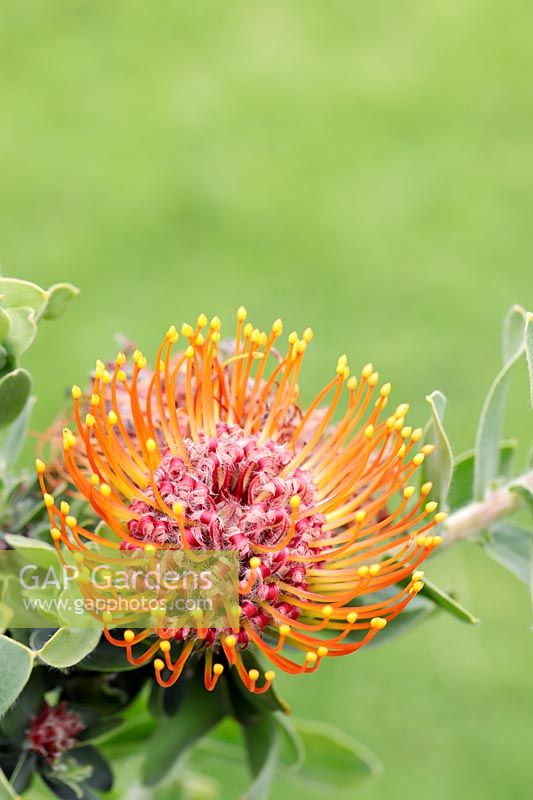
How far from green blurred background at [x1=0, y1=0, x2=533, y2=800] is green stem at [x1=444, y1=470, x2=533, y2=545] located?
1.70 meters

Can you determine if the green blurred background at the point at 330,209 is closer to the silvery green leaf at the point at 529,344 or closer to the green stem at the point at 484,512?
the green stem at the point at 484,512

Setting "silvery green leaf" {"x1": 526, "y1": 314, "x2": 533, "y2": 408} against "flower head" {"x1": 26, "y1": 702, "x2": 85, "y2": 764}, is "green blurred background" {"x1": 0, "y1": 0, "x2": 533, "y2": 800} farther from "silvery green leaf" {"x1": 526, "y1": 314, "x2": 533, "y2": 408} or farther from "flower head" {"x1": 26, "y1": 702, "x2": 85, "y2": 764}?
"silvery green leaf" {"x1": 526, "y1": 314, "x2": 533, "y2": 408}

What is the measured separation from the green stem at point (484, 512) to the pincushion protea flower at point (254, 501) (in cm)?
10

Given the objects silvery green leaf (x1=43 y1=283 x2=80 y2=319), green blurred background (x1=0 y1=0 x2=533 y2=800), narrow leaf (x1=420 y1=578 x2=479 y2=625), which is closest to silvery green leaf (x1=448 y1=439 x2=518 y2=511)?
narrow leaf (x1=420 y1=578 x2=479 y2=625)

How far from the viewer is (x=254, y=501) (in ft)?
1.98

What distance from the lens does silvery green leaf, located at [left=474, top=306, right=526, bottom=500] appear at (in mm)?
707

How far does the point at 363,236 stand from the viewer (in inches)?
115

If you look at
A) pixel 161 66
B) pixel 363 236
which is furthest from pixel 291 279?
pixel 161 66

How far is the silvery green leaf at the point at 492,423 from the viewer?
2.32 feet

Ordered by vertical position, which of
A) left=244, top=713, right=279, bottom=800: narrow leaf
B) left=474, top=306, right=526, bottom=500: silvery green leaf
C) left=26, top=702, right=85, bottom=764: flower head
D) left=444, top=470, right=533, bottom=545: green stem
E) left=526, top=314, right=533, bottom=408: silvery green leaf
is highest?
left=526, top=314, right=533, bottom=408: silvery green leaf

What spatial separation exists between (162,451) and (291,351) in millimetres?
99

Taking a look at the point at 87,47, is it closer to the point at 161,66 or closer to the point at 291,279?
the point at 161,66

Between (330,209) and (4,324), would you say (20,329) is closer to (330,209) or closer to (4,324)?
(4,324)

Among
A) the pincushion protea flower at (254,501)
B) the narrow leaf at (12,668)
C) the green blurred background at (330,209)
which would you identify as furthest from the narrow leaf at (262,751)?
the green blurred background at (330,209)
